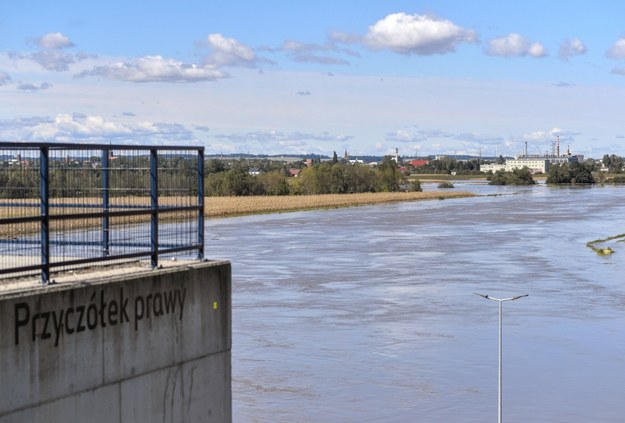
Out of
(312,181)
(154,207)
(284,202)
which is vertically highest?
(154,207)

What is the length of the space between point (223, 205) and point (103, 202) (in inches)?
3746

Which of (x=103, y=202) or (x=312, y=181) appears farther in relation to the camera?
(x=312, y=181)

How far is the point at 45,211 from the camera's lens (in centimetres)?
978

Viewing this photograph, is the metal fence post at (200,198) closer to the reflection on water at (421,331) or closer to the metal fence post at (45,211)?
the metal fence post at (45,211)

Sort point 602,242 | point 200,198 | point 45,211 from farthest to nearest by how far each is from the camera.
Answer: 1. point 602,242
2. point 200,198
3. point 45,211

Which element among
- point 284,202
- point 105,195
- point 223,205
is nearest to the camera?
point 105,195

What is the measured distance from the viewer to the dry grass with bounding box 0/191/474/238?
1165 cm

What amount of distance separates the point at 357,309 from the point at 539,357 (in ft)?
29.8

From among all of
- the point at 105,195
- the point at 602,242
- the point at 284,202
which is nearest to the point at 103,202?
the point at 105,195

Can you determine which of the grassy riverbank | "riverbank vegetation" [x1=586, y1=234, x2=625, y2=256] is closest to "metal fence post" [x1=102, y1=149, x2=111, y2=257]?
"riverbank vegetation" [x1=586, y1=234, x2=625, y2=256]

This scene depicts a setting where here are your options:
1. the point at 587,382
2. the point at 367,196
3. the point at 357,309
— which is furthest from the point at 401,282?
the point at 367,196

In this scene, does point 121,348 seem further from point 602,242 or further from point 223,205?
point 223,205

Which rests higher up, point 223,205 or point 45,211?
point 45,211

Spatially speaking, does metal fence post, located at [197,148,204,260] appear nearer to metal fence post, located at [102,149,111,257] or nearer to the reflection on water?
metal fence post, located at [102,149,111,257]
